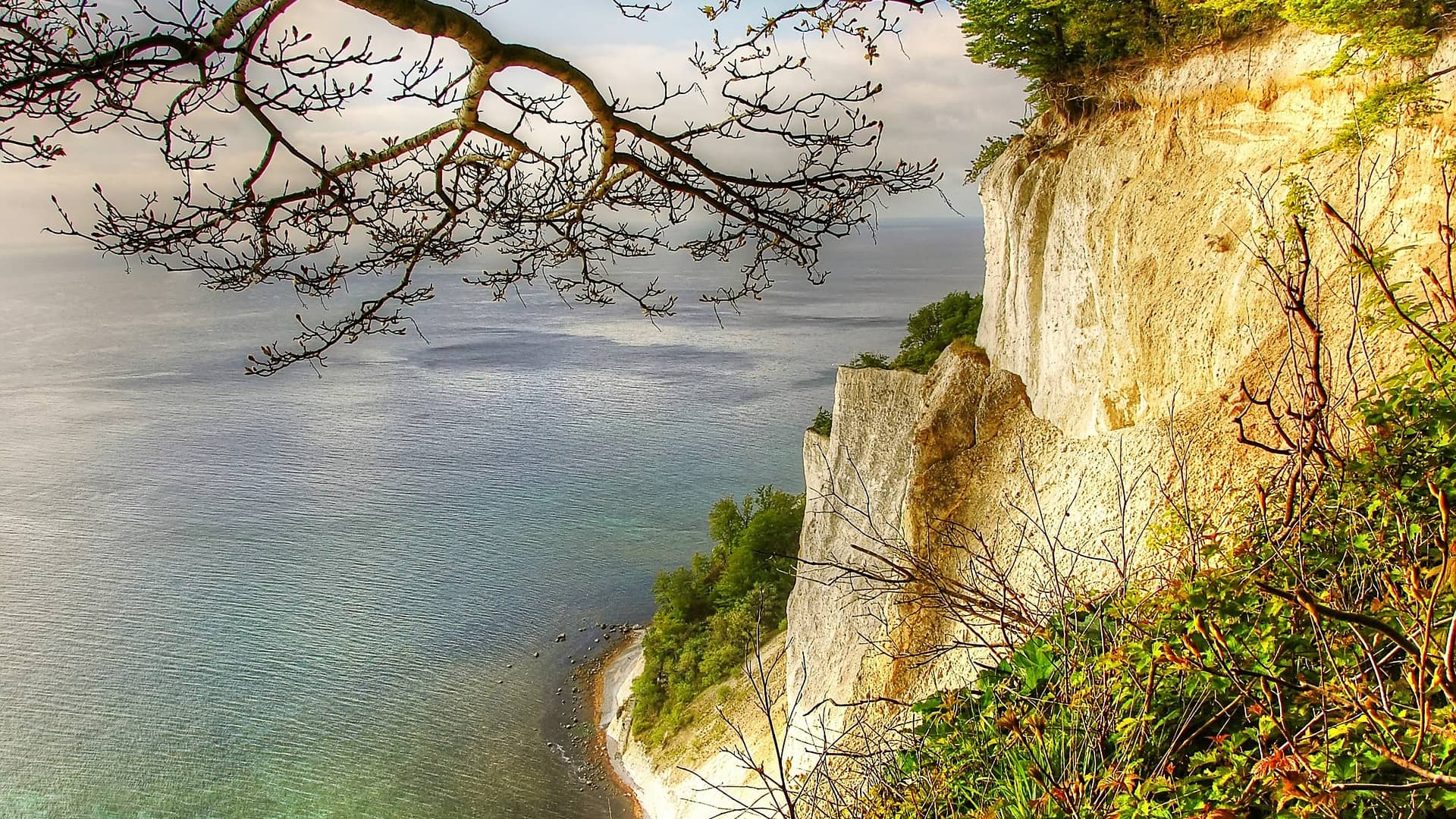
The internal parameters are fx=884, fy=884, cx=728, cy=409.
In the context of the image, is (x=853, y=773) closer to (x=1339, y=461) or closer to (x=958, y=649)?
(x=958, y=649)

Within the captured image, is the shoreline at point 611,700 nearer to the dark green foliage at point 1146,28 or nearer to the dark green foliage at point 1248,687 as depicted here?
the dark green foliage at point 1146,28

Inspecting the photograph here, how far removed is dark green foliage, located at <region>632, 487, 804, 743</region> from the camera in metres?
23.1

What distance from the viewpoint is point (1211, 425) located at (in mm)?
7133

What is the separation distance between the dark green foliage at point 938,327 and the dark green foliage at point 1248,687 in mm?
12974

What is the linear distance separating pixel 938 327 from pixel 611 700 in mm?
15232

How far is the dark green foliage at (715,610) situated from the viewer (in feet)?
75.7

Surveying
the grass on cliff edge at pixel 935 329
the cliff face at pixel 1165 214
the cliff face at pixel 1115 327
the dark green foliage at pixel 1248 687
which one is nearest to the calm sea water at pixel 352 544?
the grass on cliff edge at pixel 935 329

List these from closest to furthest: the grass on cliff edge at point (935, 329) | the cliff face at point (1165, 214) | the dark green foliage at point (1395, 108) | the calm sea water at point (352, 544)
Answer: the dark green foliage at point (1395, 108), the cliff face at point (1165, 214), the grass on cliff edge at point (935, 329), the calm sea water at point (352, 544)

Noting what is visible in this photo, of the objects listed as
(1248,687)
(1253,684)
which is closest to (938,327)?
(1253,684)

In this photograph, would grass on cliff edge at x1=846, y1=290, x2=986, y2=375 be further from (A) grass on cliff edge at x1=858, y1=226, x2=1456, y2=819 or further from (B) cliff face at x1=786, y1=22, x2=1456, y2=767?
(A) grass on cliff edge at x1=858, y1=226, x2=1456, y2=819

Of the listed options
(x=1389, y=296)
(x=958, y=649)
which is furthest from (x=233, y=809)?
(x=1389, y=296)

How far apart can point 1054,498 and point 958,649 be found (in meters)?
1.90

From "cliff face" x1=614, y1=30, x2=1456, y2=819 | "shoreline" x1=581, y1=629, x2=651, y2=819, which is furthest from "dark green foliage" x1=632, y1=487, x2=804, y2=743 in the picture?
"cliff face" x1=614, y1=30, x2=1456, y2=819

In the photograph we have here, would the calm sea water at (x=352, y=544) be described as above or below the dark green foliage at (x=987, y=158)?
below
